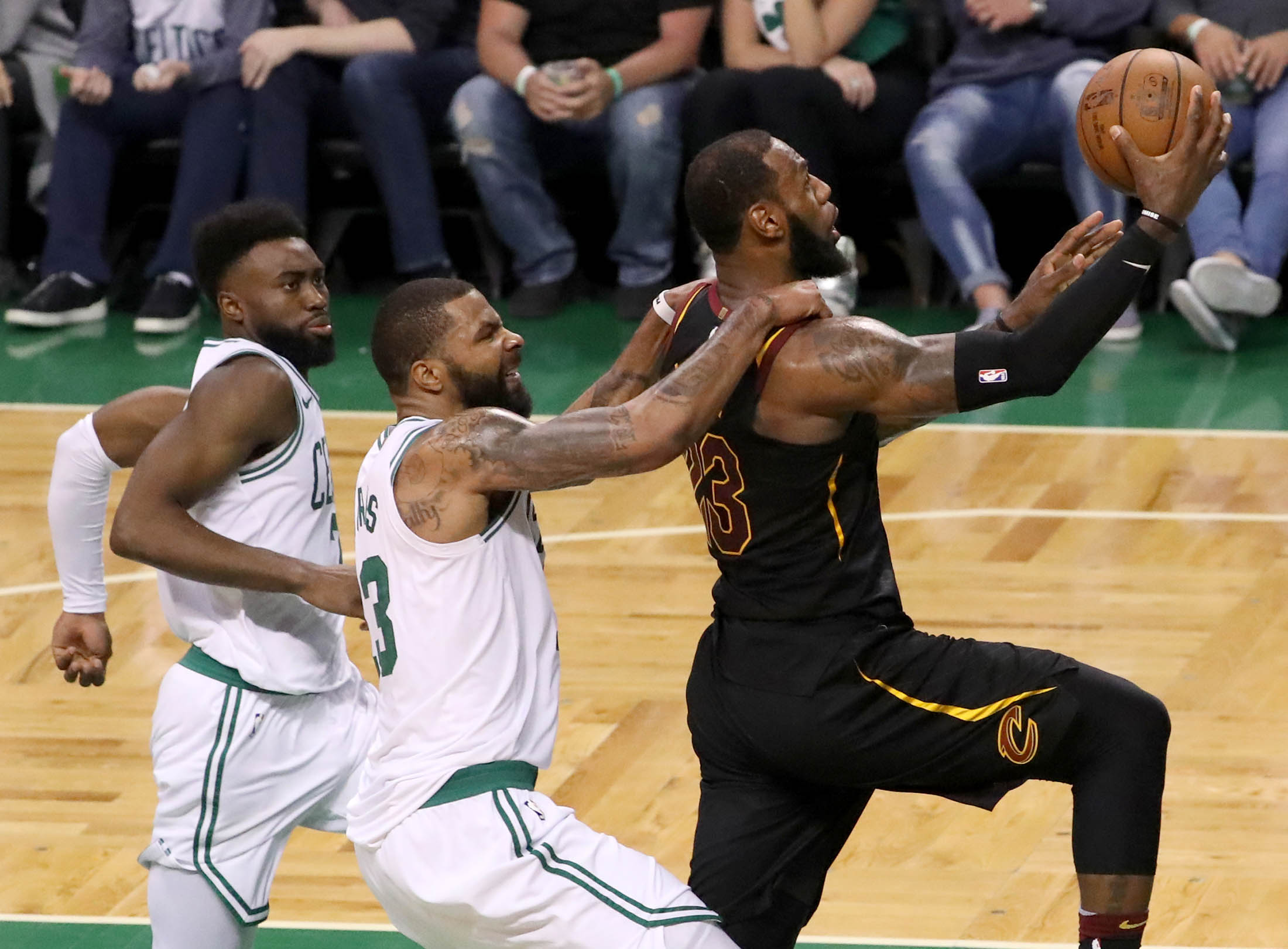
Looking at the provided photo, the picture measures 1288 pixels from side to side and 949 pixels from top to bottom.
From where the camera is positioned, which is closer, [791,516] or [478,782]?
[478,782]

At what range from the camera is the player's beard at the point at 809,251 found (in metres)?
3.19

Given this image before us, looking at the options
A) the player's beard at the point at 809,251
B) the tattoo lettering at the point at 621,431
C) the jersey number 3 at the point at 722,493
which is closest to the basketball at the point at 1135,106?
the player's beard at the point at 809,251

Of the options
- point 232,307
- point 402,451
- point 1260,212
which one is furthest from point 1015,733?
point 1260,212

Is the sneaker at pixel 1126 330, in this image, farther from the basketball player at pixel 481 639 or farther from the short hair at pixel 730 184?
the basketball player at pixel 481 639

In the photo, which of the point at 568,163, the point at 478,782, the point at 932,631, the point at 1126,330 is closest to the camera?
the point at 478,782

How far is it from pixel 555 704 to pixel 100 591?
1.07 m

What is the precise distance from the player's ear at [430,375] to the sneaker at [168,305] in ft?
19.5

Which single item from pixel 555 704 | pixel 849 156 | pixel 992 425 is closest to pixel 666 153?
pixel 849 156

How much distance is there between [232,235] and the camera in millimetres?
3541

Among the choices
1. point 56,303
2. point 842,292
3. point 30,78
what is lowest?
point 56,303

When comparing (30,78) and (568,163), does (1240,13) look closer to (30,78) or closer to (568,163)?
(568,163)

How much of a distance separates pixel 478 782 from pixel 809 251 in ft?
3.26

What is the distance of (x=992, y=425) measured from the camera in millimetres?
7383

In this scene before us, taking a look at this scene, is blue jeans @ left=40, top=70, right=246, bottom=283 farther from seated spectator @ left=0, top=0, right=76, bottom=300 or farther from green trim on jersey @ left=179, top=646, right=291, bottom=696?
green trim on jersey @ left=179, top=646, right=291, bottom=696
